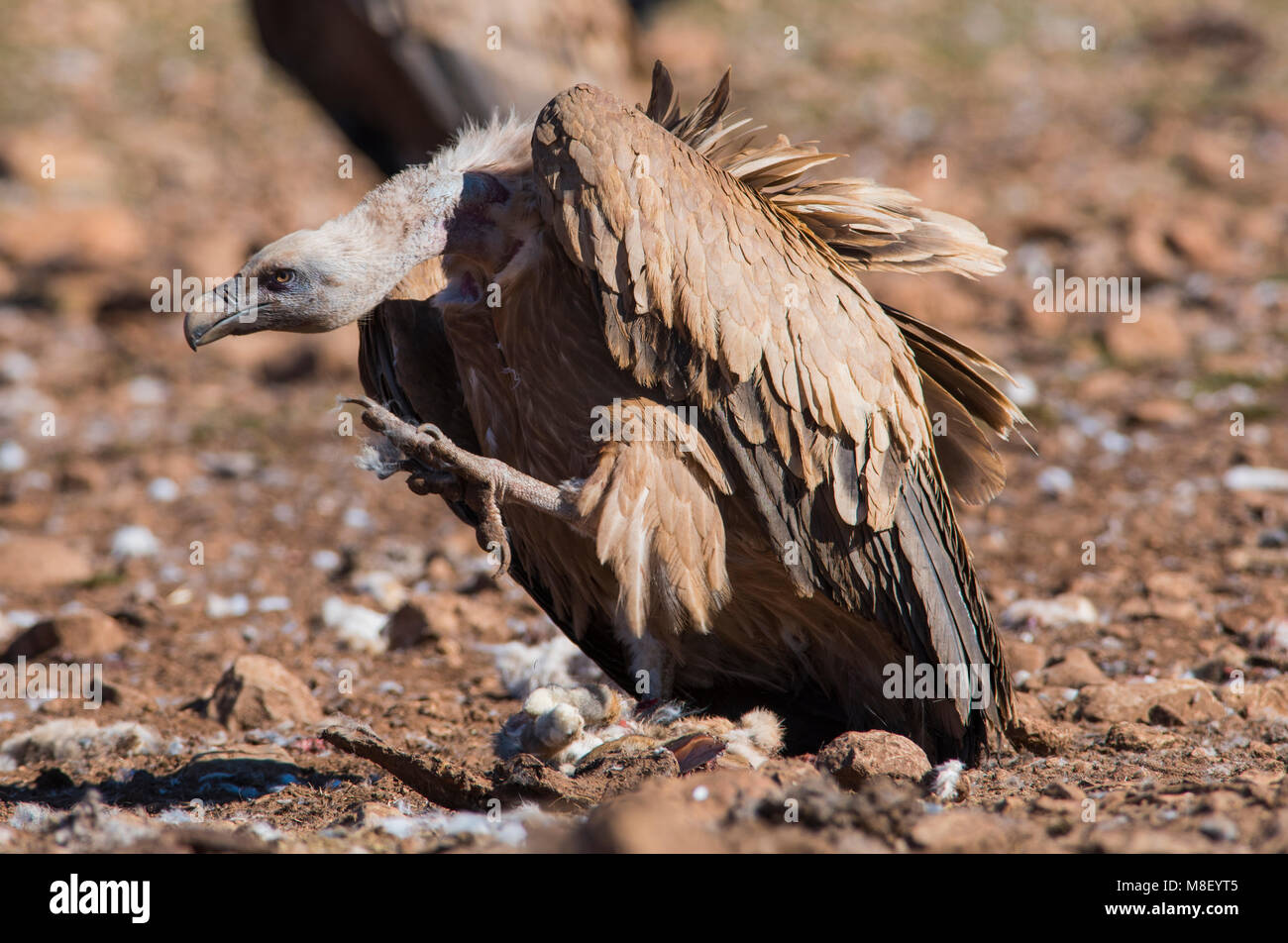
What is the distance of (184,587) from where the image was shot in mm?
6805

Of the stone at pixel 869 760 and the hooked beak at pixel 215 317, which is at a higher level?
the hooked beak at pixel 215 317

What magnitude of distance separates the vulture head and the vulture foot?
370 mm

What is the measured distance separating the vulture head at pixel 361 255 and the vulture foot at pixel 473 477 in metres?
0.37

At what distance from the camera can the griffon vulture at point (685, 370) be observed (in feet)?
13.0

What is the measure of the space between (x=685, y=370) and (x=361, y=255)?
109 centimetres

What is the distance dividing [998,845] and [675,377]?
67.7 inches

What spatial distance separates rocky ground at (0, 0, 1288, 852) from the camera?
3793 mm

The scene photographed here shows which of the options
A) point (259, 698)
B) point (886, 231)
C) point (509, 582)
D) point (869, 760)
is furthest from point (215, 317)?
point (509, 582)
